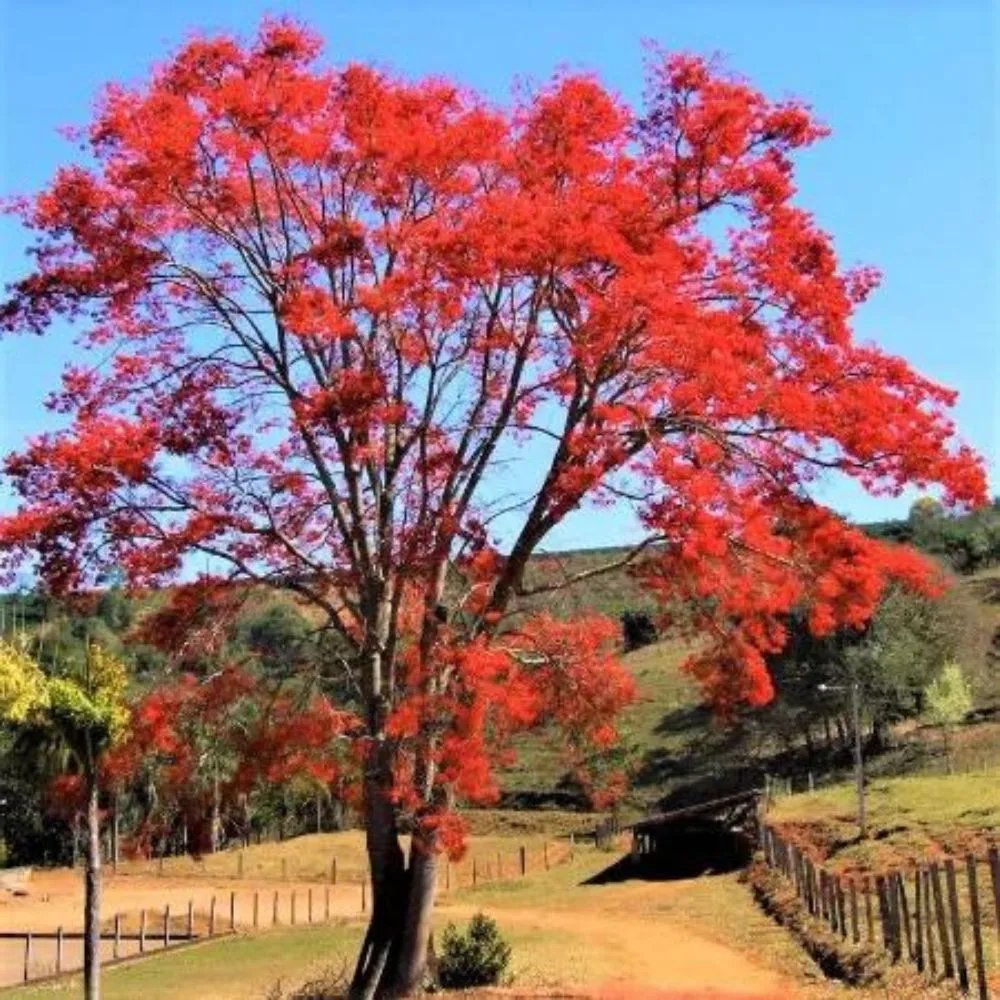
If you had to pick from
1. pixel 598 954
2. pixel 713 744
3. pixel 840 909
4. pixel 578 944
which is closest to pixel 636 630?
pixel 713 744

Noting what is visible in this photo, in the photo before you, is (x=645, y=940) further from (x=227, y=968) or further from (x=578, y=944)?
(x=227, y=968)

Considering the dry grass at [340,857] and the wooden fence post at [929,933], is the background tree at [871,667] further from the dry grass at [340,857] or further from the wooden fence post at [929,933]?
the wooden fence post at [929,933]

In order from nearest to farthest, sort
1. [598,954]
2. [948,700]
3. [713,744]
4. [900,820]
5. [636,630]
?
1. [598,954]
2. [900,820]
3. [948,700]
4. [713,744]
5. [636,630]

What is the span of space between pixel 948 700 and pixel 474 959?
4639cm

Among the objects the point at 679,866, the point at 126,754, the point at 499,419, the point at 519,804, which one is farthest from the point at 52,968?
the point at 519,804

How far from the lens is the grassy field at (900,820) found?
3322cm

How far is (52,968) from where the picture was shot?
34.6 meters

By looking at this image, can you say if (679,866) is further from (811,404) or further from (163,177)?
(163,177)

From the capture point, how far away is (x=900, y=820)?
37.8m

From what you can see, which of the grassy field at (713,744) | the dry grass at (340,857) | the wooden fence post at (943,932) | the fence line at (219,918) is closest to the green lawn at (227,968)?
the fence line at (219,918)

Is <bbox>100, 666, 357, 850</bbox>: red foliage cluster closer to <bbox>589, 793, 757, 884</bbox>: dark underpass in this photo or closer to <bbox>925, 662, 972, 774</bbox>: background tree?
<bbox>589, 793, 757, 884</bbox>: dark underpass

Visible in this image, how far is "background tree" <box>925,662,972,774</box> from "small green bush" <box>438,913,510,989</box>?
140 ft

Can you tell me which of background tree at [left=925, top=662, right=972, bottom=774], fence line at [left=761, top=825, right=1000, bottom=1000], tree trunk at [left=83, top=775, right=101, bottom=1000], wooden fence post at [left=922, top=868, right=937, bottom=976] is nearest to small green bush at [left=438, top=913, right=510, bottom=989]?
tree trunk at [left=83, top=775, right=101, bottom=1000]

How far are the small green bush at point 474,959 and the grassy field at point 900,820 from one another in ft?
45.8
